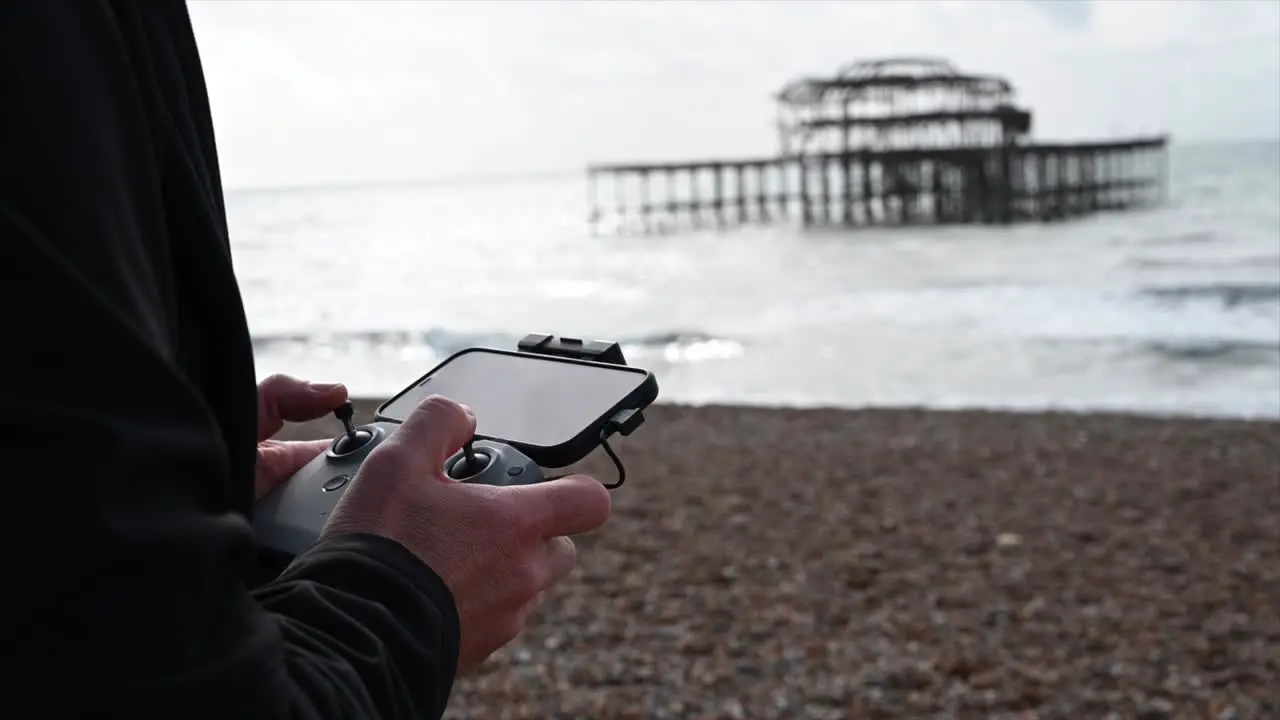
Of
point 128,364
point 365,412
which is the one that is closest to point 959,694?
point 128,364

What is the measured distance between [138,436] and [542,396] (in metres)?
0.60

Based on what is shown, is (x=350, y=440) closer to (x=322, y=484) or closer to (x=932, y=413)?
(x=322, y=484)

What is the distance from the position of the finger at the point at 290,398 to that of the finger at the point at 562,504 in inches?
15.9

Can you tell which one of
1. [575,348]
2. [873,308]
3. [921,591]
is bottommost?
[873,308]

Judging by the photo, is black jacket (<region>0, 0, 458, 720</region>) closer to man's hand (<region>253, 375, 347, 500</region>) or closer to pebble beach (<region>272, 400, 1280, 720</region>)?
man's hand (<region>253, 375, 347, 500</region>)

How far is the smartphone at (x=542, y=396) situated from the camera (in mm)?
1084

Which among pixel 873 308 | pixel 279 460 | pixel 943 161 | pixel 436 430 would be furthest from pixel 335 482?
pixel 943 161

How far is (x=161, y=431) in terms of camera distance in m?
0.60

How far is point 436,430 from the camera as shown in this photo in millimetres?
894

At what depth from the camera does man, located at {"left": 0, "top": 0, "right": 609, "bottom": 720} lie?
0.57 metres

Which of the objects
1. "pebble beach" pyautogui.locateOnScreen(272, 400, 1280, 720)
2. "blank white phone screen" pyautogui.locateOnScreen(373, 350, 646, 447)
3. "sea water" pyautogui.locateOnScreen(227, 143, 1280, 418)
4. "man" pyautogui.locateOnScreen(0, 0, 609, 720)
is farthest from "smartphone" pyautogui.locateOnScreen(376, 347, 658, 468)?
"pebble beach" pyautogui.locateOnScreen(272, 400, 1280, 720)

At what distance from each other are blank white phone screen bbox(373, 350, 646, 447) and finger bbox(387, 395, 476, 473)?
0.17 m

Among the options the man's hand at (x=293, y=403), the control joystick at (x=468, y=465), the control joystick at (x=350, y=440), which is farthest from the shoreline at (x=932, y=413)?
the control joystick at (x=468, y=465)

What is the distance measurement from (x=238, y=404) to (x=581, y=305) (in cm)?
2025
